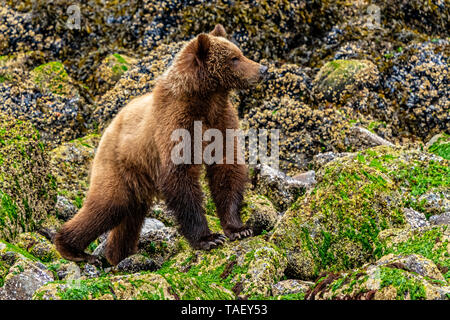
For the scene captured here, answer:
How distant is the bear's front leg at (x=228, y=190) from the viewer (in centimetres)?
644

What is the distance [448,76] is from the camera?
10.3m

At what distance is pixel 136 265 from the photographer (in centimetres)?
670

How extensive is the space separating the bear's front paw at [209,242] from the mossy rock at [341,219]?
1.84 ft

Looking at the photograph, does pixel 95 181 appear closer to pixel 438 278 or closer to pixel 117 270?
pixel 117 270

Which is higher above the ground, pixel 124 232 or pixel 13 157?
pixel 13 157

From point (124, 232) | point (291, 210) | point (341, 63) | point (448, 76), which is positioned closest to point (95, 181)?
point (124, 232)

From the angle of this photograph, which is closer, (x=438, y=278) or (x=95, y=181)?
(x=438, y=278)

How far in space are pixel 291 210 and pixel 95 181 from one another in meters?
2.51

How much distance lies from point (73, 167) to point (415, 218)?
526 centimetres

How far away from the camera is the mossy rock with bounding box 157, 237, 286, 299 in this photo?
4711 millimetres

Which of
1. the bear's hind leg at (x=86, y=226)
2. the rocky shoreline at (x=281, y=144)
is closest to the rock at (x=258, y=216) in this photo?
the rocky shoreline at (x=281, y=144)

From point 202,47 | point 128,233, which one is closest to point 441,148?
point 202,47

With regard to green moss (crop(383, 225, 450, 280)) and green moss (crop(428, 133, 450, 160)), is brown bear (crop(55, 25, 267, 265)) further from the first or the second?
green moss (crop(428, 133, 450, 160))

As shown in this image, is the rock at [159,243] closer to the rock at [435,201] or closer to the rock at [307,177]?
the rock at [307,177]
